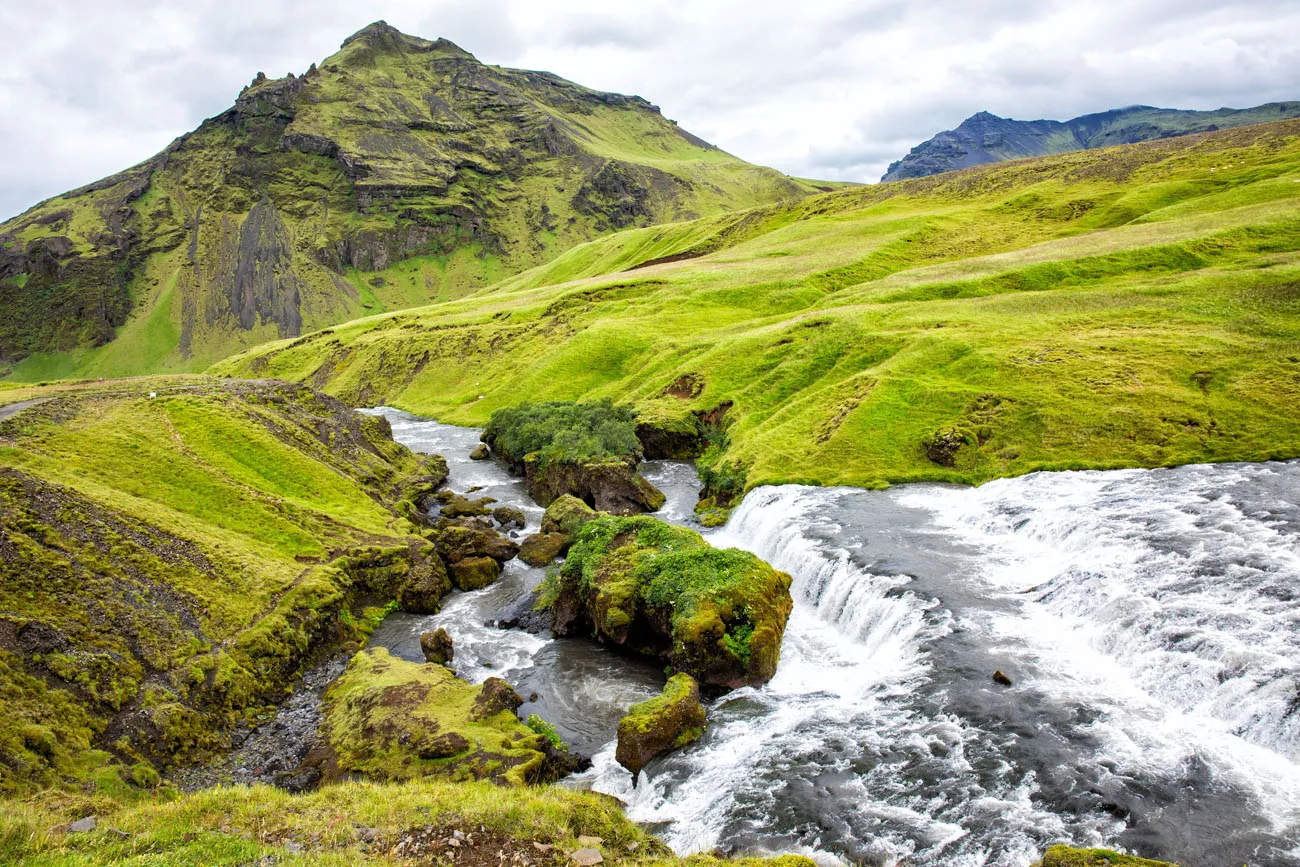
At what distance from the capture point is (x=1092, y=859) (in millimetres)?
15016

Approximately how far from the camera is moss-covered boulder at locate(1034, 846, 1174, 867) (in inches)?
583

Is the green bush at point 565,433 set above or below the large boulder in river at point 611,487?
above

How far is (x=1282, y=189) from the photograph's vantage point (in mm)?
Result: 74250

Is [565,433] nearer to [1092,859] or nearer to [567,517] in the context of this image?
[567,517]

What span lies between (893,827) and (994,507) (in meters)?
24.9

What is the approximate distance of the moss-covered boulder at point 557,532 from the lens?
45191 mm

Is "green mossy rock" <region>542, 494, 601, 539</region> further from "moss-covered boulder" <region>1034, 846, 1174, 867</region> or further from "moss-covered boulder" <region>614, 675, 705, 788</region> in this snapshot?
"moss-covered boulder" <region>1034, 846, 1174, 867</region>

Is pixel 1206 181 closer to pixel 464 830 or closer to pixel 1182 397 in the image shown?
pixel 1182 397

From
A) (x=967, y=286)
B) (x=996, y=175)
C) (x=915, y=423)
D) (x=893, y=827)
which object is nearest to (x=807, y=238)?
(x=996, y=175)

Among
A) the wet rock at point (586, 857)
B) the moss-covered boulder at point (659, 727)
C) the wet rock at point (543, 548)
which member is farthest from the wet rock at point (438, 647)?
the wet rock at point (586, 857)

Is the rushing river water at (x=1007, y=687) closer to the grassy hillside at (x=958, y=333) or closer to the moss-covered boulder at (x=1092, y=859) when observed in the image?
the moss-covered boulder at (x=1092, y=859)

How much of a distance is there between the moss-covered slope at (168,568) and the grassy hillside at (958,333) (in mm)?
29689

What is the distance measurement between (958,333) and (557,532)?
39114 millimetres

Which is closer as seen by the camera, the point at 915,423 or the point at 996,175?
the point at 915,423
